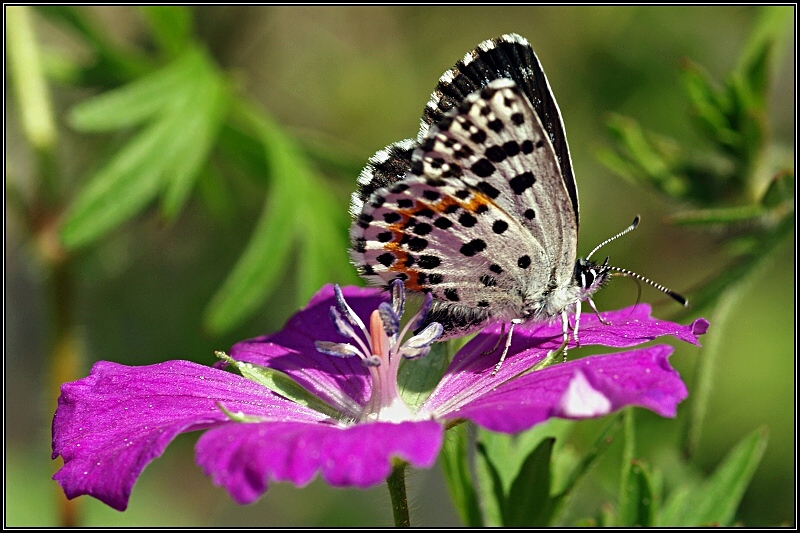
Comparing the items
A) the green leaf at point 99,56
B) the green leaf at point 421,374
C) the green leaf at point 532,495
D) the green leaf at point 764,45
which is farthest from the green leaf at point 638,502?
the green leaf at point 99,56

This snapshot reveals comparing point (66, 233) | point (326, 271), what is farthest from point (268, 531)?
point (66, 233)

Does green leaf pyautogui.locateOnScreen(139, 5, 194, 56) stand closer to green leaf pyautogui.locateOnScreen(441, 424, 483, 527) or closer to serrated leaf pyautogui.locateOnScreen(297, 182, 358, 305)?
serrated leaf pyautogui.locateOnScreen(297, 182, 358, 305)

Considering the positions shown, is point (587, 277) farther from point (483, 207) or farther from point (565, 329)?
point (483, 207)

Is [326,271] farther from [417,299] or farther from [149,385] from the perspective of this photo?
[149,385]

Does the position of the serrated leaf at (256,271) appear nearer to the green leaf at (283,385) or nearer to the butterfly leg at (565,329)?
the green leaf at (283,385)

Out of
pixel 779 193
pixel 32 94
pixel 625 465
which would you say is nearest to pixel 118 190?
pixel 32 94

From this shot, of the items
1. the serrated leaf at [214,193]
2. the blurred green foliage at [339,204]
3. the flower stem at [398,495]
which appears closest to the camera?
the flower stem at [398,495]
